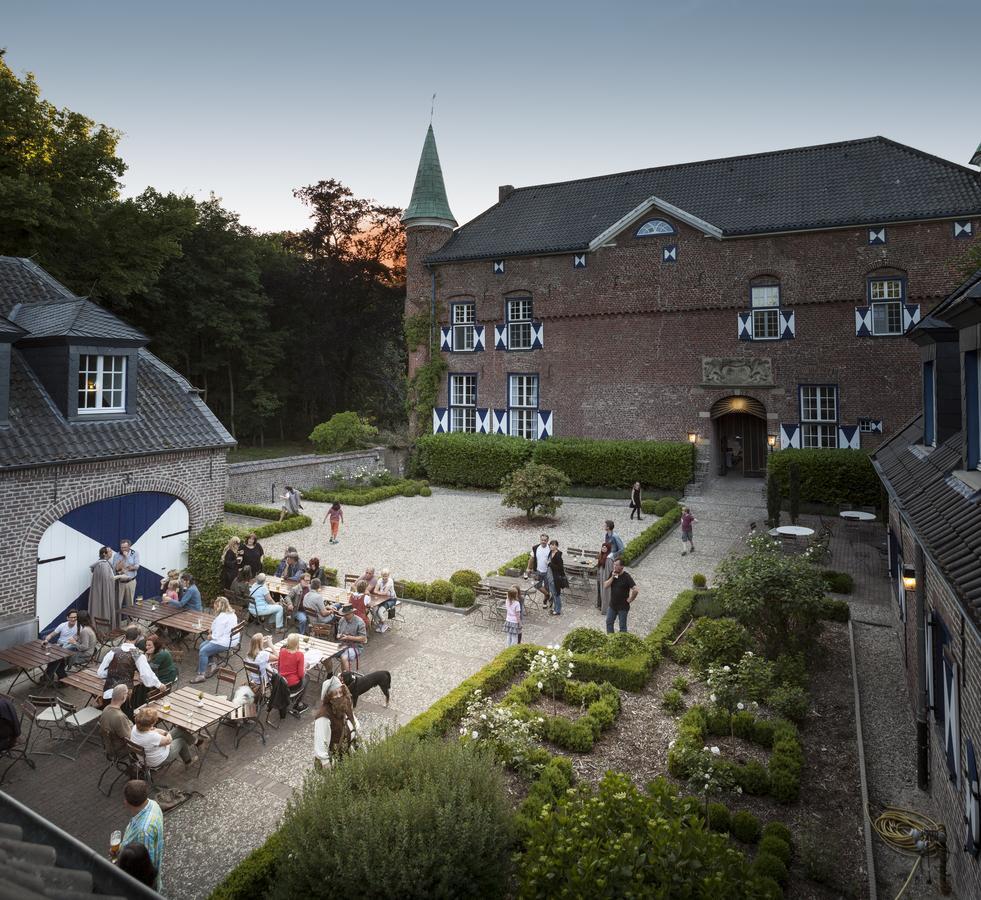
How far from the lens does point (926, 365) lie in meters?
9.61

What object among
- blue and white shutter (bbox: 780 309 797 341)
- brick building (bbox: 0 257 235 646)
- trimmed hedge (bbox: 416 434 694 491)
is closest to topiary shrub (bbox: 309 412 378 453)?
trimmed hedge (bbox: 416 434 694 491)

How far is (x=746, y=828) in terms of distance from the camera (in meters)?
6.32

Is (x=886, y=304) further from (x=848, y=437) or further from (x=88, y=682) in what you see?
(x=88, y=682)

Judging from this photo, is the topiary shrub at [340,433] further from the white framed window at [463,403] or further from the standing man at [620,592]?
the standing man at [620,592]

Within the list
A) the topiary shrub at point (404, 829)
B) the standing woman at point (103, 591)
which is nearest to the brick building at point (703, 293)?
the standing woman at point (103, 591)

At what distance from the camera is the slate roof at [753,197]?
2211 centimetres

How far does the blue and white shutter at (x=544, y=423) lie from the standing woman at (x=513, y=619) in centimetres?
1662

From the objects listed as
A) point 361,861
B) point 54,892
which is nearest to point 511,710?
point 361,861

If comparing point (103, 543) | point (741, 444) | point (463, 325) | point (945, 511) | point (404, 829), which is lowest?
point (404, 829)

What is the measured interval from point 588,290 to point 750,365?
695cm

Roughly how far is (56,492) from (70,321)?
3.14 metres

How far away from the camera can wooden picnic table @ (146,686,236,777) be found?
7.31 m

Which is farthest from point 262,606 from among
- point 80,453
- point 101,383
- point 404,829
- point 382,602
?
point 404,829

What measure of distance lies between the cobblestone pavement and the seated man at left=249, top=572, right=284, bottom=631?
1394 millimetres
